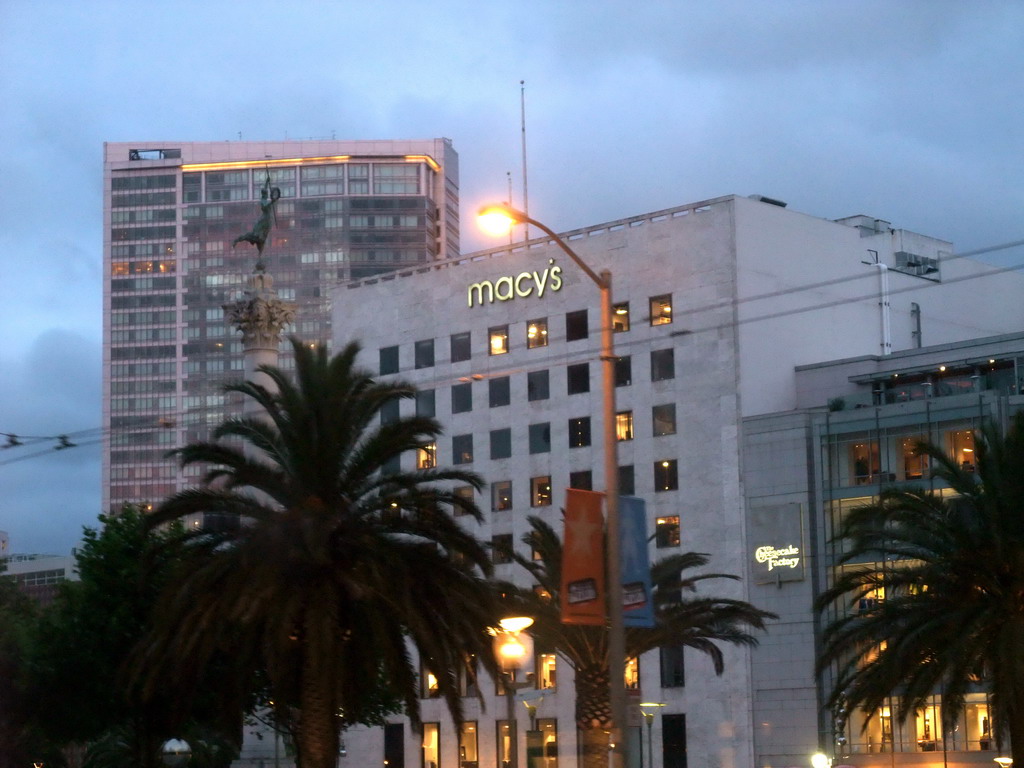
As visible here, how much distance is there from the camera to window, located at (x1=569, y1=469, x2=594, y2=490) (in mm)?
85000

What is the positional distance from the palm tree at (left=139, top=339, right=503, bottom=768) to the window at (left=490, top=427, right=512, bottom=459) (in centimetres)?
4941

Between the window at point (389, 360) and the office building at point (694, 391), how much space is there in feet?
0.35

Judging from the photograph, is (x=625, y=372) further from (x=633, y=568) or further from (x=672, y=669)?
(x=633, y=568)

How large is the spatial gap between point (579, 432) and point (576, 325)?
5.66m

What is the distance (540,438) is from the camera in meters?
87.7

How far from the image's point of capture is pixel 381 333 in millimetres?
96000

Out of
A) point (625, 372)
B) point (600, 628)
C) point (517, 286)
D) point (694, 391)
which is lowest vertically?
point (600, 628)

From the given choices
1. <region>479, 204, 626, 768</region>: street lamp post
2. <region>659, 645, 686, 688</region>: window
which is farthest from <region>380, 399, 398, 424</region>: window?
<region>479, 204, 626, 768</region>: street lamp post

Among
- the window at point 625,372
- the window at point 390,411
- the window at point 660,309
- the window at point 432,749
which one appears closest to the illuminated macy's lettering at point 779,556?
the window at point 625,372

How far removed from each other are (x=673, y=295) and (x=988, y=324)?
22371 mm

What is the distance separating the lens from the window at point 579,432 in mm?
85562

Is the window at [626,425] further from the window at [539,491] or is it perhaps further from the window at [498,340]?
the window at [498,340]

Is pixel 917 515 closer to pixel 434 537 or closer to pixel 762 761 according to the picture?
pixel 434 537

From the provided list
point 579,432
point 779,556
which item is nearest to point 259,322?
point 779,556
